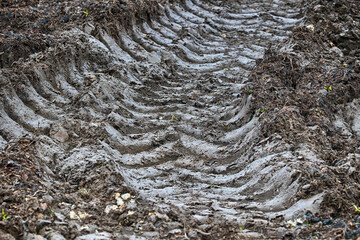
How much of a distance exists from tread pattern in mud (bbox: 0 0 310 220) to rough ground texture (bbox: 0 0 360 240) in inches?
0.7

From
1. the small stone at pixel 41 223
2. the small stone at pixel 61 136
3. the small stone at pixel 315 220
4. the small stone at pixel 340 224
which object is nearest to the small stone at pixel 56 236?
the small stone at pixel 41 223

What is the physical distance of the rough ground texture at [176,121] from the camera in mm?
3561

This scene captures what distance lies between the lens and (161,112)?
18.2 feet

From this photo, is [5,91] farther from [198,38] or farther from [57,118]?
[198,38]

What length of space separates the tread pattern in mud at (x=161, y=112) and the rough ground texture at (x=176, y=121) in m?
0.02

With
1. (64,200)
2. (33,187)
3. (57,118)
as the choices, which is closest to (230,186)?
(64,200)

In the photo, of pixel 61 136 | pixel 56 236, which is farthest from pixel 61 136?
pixel 56 236

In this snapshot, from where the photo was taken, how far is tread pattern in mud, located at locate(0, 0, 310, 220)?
13.8 ft

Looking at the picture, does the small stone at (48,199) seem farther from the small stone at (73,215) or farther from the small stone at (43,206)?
the small stone at (73,215)

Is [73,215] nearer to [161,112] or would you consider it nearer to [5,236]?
[5,236]

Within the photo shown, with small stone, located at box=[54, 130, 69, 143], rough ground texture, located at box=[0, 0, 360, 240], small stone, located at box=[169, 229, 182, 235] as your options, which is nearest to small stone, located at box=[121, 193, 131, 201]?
rough ground texture, located at box=[0, 0, 360, 240]

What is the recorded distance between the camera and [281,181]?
3.96 meters

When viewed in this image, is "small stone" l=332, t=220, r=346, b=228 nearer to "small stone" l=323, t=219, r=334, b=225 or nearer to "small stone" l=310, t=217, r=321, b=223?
"small stone" l=323, t=219, r=334, b=225

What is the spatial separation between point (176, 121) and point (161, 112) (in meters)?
0.31
